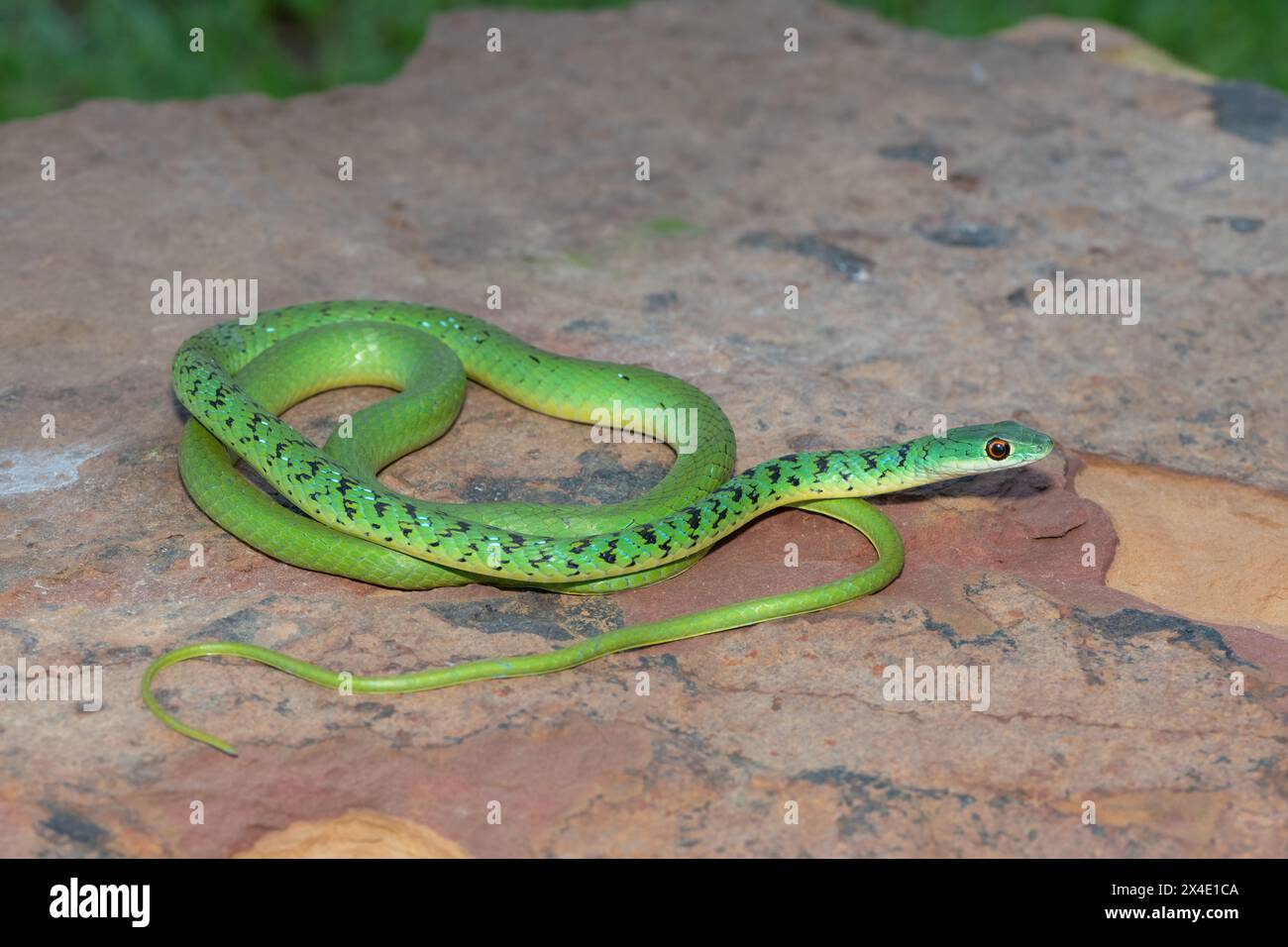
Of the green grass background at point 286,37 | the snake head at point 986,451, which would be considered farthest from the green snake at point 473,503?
Result: the green grass background at point 286,37

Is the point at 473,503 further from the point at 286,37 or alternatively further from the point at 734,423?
the point at 286,37

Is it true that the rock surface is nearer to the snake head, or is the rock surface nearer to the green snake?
the green snake

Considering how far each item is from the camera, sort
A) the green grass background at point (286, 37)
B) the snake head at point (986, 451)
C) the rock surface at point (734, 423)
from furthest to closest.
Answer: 1. the green grass background at point (286, 37)
2. the snake head at point (986, 451)
3. the rock surface at point (734, 423)

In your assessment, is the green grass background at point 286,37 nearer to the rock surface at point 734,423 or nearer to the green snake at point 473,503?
the rock surface at point 734,423

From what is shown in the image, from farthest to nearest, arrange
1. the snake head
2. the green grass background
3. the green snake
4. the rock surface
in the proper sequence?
the green grass background < the snake head < the green snake < the rock surface

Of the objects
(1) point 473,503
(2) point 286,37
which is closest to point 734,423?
(1) point 473,503

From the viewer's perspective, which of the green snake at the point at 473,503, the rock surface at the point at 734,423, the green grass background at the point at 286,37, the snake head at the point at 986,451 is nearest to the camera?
the rock surface at the point at 734,423

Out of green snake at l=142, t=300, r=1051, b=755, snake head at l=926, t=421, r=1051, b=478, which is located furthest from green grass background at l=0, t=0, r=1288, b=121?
snake head at l=926, t=421, r=1051, b=478
